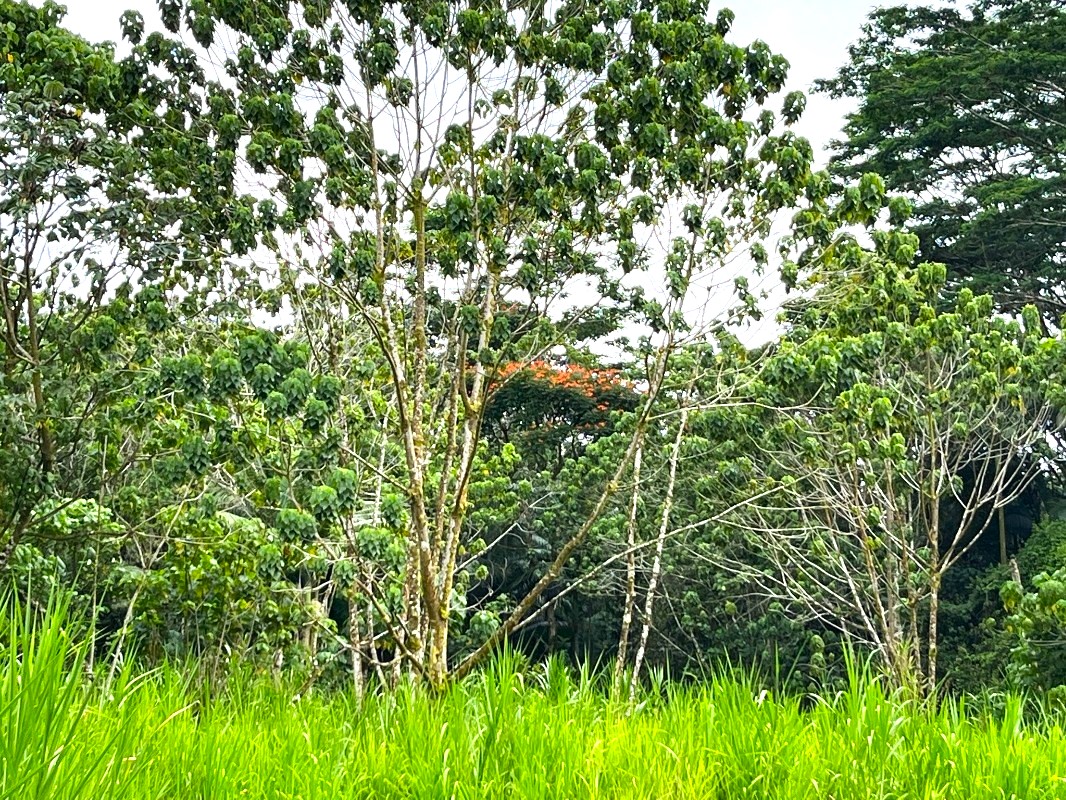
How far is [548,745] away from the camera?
10.7 feet

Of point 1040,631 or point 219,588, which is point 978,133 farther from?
point 219,588

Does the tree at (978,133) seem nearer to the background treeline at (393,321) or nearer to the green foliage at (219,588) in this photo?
the background treeline at (393,321)

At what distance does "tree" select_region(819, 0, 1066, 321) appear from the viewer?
14.6 metres

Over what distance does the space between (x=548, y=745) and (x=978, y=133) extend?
48.6ft

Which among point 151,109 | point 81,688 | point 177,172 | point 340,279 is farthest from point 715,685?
point 151,109

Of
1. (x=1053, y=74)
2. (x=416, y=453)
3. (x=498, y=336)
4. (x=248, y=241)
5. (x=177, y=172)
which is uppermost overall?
(x=1053, y=74)

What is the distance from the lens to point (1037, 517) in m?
15.7

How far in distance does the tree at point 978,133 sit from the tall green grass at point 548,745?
1276 cm

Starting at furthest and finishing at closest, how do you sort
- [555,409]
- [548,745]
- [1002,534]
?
[555,409], [1002,534], [548,745]

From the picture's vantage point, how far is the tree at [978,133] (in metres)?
14.6

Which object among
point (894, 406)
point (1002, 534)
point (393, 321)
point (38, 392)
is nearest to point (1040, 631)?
point (894, 406)

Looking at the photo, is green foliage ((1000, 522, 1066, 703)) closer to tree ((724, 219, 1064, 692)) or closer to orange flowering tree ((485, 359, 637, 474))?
tree ((724, 219, 1064, 692))

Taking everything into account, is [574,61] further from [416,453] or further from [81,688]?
[81,688]

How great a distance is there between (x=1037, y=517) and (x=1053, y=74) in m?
6.67
